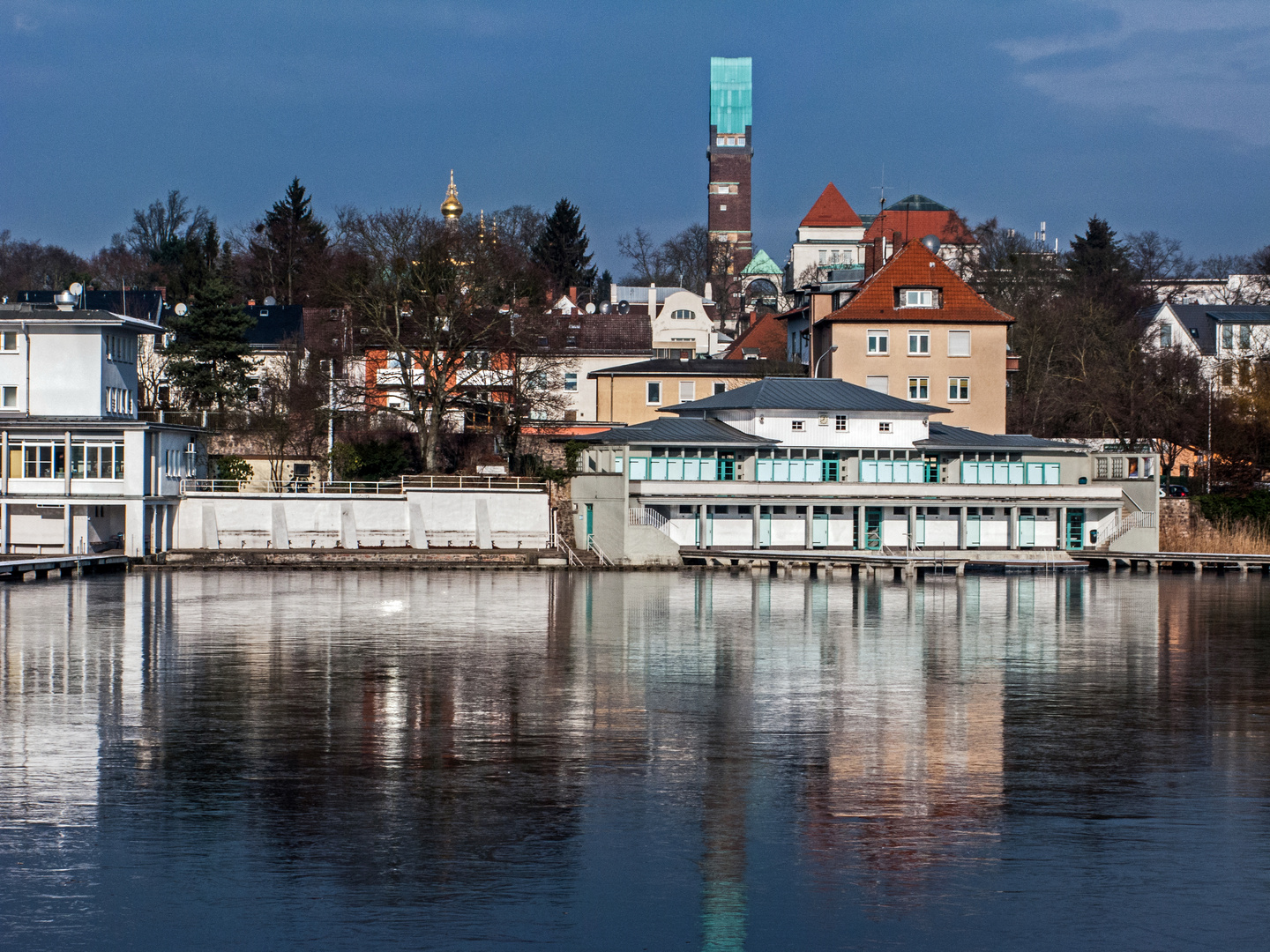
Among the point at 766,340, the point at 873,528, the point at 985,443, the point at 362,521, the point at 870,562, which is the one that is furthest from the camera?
the point at 766,340

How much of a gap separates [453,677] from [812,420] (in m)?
35.3

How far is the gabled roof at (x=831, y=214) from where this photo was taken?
13838 cm

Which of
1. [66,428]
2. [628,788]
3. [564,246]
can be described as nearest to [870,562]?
[66,428]

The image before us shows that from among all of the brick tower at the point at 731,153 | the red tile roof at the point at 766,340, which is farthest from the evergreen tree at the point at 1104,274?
the brick tower at the point at 731,153

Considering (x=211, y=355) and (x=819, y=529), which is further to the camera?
(x=211, y=355)

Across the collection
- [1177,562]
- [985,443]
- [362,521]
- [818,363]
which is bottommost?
[1177,562]

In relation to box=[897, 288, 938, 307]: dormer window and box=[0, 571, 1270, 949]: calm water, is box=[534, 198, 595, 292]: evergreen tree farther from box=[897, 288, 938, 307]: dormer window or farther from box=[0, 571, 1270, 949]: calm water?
box=[0, 571, 1270, 949]: calm water

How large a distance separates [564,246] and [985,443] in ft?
218

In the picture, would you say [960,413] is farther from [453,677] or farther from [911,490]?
[453,677]

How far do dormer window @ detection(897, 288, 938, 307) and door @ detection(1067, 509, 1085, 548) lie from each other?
14493 mm

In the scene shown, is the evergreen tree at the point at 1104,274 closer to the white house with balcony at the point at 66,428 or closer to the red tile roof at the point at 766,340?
the red tile roof at the point at 766,340

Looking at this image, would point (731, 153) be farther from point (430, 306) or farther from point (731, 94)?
point (430, 306)

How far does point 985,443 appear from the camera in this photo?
62.4 meters

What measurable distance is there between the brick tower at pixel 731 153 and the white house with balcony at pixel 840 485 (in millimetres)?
108679
